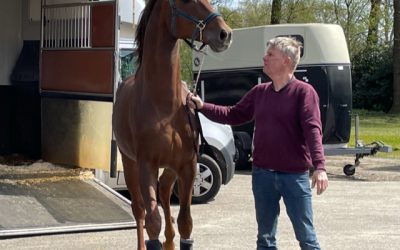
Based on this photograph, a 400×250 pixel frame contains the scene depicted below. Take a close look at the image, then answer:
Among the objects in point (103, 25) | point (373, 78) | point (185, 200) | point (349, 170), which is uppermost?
point (103, 25)

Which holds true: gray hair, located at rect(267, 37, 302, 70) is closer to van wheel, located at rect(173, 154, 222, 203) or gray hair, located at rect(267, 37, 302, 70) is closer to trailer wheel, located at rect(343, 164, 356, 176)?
van wheel, located at rect(173, 154, 222, 203)

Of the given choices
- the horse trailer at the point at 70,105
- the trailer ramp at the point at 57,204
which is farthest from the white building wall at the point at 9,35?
the trailer ramp at the point at 57,204

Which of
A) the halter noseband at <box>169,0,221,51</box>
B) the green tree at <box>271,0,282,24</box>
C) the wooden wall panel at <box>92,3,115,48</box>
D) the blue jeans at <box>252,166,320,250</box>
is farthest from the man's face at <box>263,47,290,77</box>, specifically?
the green tree at <box>271,0,282,24</box>

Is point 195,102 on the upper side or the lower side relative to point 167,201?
upper

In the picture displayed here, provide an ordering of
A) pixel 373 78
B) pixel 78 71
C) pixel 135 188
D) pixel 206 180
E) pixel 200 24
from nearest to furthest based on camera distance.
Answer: pixel 200 24, pixel 135 188, pixel 78 71, pixel 206 180, pixel 373 78

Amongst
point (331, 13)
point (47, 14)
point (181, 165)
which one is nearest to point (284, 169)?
point (181, 165)

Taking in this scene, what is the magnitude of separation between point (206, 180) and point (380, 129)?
646 inches

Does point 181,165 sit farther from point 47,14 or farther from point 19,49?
point 19,49

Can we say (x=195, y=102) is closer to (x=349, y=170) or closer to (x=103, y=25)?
(x=103, y=25)

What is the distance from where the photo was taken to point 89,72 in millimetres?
9188

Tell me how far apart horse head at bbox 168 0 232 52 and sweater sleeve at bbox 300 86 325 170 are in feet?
2.27

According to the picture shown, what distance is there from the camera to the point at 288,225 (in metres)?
9.12

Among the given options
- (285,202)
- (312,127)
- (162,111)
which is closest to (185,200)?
(162,111)

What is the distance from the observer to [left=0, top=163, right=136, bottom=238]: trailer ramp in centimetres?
810
